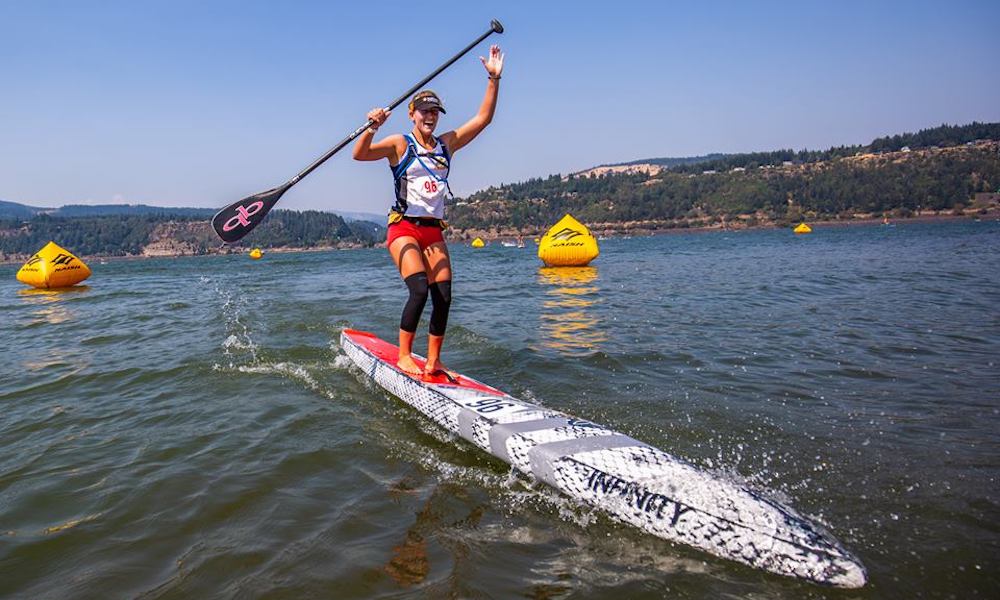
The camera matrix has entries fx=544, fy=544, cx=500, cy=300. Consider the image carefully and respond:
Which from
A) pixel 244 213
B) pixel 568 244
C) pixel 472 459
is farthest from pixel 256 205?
pixel 568 244

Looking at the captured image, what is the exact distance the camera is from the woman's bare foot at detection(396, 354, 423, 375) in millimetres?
6344

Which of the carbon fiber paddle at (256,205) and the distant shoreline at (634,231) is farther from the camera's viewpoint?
the distant shoreline at (634,231)

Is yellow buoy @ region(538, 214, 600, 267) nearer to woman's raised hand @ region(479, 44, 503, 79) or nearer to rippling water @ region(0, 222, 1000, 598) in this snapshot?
rippling water @ region(0, 222, 1000, 598)

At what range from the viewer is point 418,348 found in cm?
975

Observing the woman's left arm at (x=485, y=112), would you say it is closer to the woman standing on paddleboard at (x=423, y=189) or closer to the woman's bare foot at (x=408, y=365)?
the woman standing on paddleboard at (x=423, y=189)

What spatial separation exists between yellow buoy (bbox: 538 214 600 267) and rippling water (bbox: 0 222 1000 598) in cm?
1631

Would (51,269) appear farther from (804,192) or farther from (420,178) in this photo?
(804,192)

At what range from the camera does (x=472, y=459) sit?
4.76 metres

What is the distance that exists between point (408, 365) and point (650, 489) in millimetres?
3646

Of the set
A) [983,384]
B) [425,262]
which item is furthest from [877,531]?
[425,262]

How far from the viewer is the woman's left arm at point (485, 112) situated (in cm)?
599

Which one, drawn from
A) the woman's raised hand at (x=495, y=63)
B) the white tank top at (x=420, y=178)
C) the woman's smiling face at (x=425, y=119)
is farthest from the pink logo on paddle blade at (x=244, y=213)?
A: the woman's raised hand at (x=495, y=63)

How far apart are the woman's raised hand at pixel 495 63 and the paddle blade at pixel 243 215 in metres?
3.41

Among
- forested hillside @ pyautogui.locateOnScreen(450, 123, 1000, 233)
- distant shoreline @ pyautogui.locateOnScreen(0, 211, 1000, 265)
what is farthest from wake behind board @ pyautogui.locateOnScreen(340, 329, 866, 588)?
forested hillside @ pyautogui.locateOnScreen(450, 123, 1000, 233)
